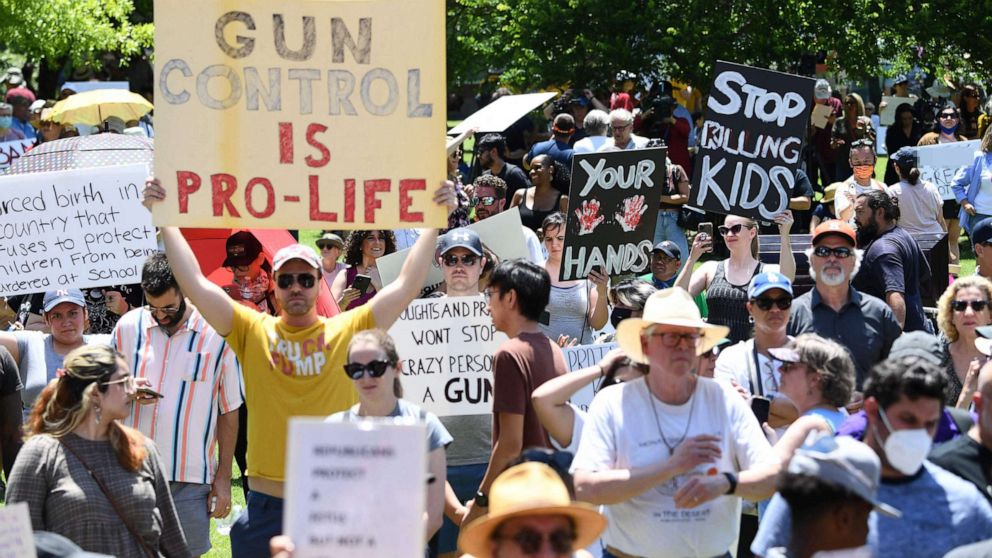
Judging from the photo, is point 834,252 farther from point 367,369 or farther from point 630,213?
point 367,369

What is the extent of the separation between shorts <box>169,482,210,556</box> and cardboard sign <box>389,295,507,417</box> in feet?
3.60

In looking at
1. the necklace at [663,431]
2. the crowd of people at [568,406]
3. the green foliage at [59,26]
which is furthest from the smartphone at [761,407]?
the green foliage at [59,26]

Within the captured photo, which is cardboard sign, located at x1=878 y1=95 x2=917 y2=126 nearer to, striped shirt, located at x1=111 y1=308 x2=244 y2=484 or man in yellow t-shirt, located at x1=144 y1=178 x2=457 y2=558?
striped shirt, located at x1=111 y1=308 x2=244 y2=484

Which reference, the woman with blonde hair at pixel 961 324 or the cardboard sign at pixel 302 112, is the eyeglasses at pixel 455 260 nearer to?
the cardboard sign at pixel 302 112

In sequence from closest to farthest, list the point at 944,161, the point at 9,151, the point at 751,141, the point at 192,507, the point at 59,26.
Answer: the point at 192,507 → the point at 751,141 → the point at 9,151 → the point at 944,161 → the point at 59,26

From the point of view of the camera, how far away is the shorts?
7223 millimetres

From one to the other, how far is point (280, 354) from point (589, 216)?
11.2 feet

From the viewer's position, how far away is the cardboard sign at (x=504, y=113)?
49.5 ft

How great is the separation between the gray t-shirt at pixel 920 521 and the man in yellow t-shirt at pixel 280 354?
211 centimetres

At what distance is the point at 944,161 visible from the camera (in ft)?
51.9

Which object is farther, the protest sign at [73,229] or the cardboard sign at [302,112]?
the protest sign at [73,229]

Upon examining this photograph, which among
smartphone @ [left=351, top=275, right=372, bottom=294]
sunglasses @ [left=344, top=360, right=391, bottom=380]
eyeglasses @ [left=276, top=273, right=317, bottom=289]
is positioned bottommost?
smartphone @ [left=351, top=275, right=372, bottom=294]

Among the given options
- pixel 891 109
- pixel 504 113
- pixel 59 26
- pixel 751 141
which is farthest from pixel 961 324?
pixel 891 109

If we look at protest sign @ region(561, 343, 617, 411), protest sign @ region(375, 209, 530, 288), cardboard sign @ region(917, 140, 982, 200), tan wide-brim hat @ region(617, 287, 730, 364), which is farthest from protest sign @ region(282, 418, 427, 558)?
cardboard sign @ region(917, 140, 982, 200)
